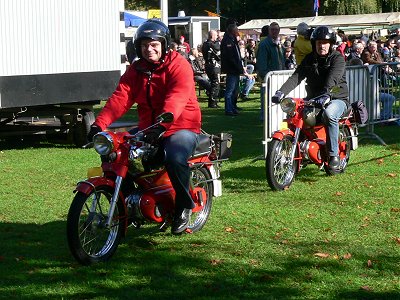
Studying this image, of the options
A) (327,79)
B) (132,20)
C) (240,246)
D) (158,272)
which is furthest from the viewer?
(132,20)

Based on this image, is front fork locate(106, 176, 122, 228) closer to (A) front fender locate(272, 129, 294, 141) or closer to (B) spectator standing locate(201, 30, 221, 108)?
(A) front fender locate(272, 129, 294, 141)

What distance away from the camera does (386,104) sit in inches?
620

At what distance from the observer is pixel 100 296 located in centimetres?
613

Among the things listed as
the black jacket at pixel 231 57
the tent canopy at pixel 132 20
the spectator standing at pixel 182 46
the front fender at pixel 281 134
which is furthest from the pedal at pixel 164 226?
the tent canopy at pixel 132 20

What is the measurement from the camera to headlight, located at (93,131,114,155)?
22.4 ft

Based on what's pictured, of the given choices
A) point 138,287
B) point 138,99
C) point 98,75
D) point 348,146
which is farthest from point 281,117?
point 138,287

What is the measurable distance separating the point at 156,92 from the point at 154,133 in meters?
0.56

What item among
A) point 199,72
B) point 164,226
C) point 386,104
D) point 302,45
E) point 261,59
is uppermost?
point 302,45

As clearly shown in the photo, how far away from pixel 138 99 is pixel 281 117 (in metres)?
5.43

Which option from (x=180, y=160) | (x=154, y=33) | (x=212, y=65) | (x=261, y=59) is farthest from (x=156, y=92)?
(x=212, y=65)

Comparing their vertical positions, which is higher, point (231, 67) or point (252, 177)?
point (231, 67)

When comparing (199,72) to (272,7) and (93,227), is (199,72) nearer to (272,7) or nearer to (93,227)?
(93,227)

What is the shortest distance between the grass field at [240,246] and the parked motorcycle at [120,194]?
20 cm

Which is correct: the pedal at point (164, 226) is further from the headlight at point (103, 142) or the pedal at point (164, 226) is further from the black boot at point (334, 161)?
the black boot at point (334, 161)
